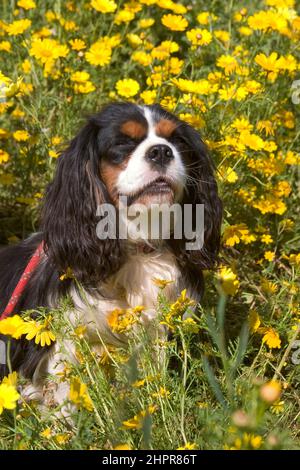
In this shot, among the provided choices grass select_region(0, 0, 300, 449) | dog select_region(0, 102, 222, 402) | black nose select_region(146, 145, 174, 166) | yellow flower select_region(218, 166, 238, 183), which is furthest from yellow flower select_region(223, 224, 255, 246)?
black nose select_region(146, 145, 174, 166)

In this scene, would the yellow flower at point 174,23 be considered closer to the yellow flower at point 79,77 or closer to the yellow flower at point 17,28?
the yellow flower at point 79,77

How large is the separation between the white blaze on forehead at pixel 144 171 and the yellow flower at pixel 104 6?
1.40 meters

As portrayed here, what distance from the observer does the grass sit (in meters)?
2.44

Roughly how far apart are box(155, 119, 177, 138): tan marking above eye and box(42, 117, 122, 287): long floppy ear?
23 centimetres

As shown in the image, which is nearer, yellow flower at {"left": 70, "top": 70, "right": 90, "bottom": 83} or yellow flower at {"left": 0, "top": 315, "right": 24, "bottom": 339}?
yellow flower at {"left": 0, "top": 315, "right": 24, "bottom": 339}

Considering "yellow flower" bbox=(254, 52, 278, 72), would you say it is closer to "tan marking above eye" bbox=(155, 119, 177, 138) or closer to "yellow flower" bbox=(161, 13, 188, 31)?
"tan marking above eye" bbox=(155, 119, 177, 138)

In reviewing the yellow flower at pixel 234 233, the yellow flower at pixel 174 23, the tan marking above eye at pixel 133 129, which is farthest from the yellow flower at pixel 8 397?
the yellow flower at pixel 174 23

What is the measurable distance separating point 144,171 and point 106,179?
7.4 inches

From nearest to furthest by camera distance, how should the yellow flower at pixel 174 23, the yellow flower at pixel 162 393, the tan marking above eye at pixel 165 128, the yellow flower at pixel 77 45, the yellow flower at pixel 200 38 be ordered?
the yellow flower at pixel 162 393 → the tan marking above eye at pixel 165 128 → the yellow flower at pixel 200 38 → the yellow flower at pixel 77 45 → the yellow flower at pixel 174 23

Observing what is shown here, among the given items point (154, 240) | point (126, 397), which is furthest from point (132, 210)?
point (126, 397)

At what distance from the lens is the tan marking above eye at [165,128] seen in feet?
10.3

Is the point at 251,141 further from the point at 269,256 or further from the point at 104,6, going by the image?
the point at 104,6

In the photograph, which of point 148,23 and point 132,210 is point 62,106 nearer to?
point 148,23

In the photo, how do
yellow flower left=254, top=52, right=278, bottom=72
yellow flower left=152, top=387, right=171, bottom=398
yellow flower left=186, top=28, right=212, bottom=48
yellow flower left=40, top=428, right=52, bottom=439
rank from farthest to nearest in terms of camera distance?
yellow flower left=186, top=28, right=212, bottom=48
yellow flower left=254, top=52, right=278, bottom=72
yellow flower left=152, top=387, right=171, bottom=398
yellow flower left=40, top=428, right=52, bottom=439
